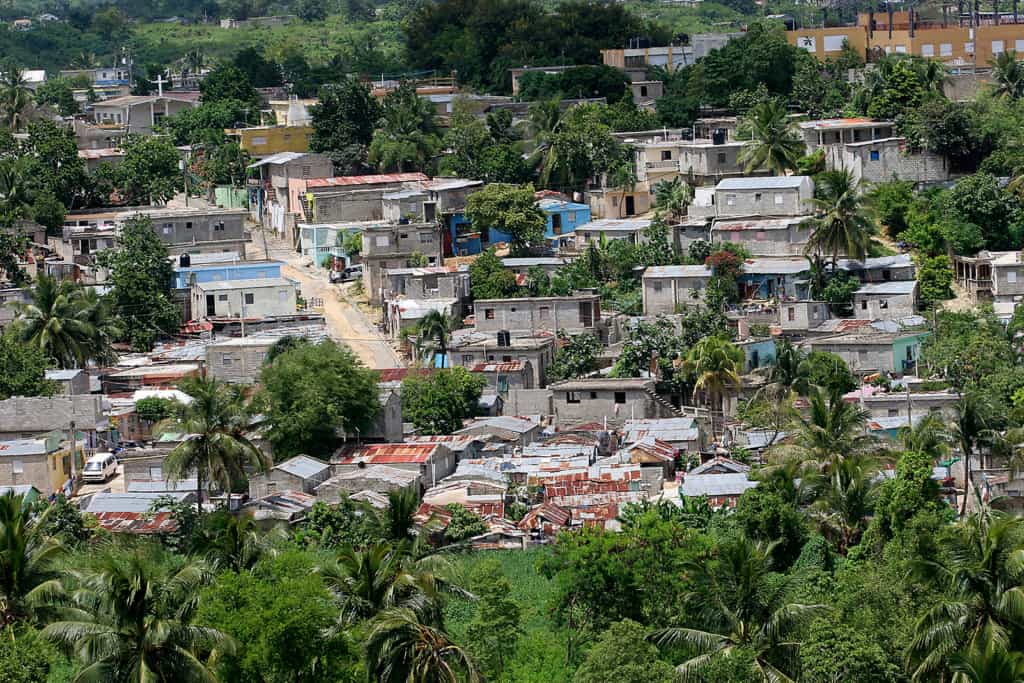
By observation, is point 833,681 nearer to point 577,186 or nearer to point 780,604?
point 780,604

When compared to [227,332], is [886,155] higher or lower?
higher

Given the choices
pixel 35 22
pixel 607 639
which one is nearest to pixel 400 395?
pixel 607 639

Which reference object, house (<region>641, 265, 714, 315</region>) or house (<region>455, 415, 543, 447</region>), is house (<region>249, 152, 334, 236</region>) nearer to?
house (<region>641, 265, 714, 315</region>)

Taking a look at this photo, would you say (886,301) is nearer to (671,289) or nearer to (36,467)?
(671,289)

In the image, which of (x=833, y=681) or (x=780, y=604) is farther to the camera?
(x=780, y=604)

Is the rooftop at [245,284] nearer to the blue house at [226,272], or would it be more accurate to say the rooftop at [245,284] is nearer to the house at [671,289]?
the blue house at [226,272]

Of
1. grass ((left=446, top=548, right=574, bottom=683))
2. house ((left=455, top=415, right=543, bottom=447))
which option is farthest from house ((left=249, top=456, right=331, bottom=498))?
house ((left=455, top=415, right=543, bottom=447))

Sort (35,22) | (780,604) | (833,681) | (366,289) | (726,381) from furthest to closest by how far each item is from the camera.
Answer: (35,22)
(366,289)
(726,381)
(780,604)
(833,681)
